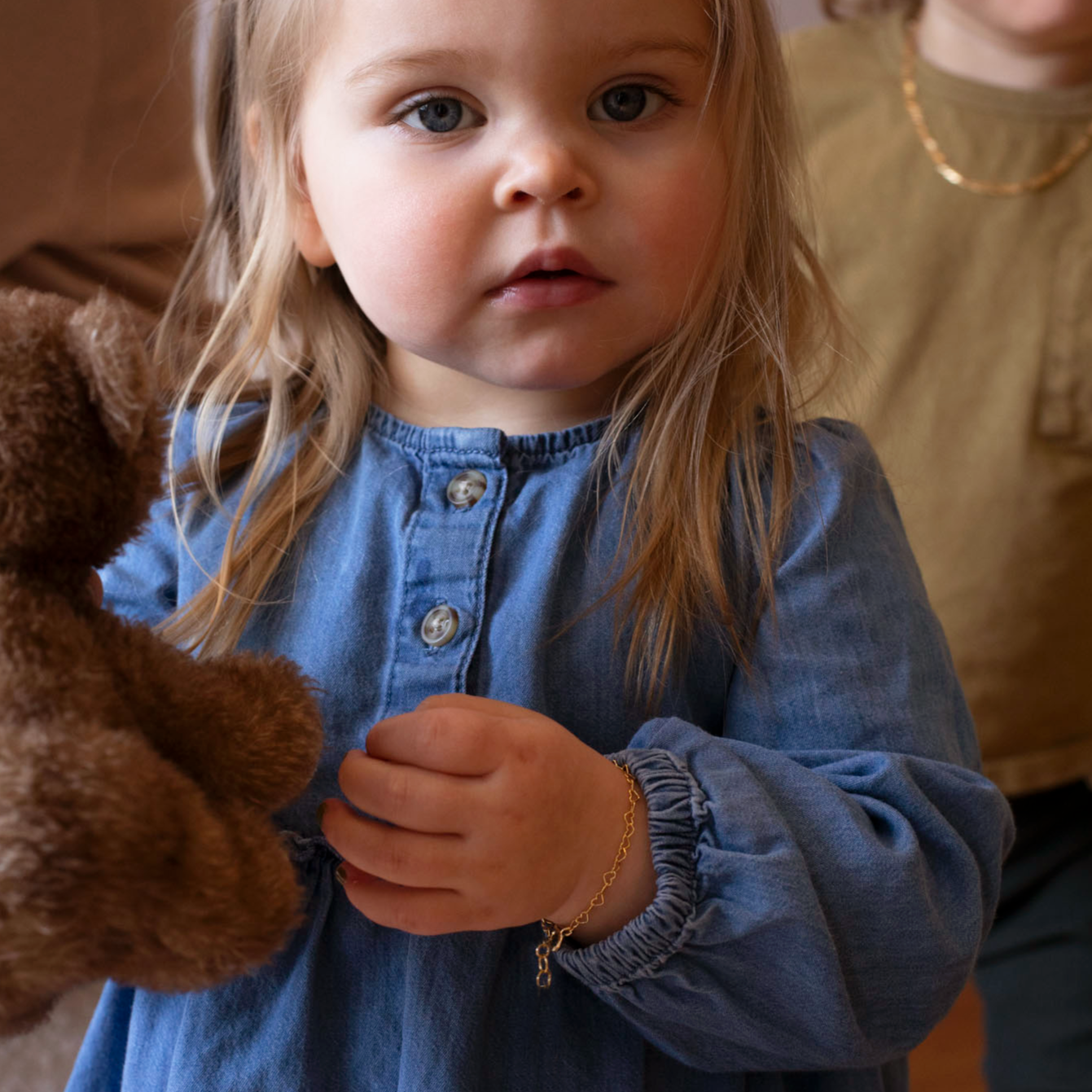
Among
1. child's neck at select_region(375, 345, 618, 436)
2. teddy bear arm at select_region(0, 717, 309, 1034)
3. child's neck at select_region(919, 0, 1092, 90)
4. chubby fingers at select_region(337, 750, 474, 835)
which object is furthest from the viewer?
child's neck at select_region(919, 0, 1092, 90)

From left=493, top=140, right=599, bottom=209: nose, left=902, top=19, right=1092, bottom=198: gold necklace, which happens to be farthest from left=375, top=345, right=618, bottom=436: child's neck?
left=902, top=19, right=1092, bottom=198: gold necklace

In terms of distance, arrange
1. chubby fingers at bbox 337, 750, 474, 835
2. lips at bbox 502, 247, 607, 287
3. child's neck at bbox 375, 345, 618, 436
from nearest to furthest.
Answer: chubby fingers at bbox 337, 750, 474, 835 < lips at bbox 502, 247, 607, 287 < child's neck at bbox 375, 345, 618, 436

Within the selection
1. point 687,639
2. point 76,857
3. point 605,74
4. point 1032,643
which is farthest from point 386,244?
point 1032,643

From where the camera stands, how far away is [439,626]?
25.8 inches

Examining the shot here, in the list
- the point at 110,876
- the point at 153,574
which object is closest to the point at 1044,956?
the point at 153,574

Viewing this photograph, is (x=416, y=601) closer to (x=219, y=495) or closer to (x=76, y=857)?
(x=219, y=495)

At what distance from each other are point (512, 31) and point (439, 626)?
0.31 metres

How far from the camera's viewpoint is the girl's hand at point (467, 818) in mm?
521

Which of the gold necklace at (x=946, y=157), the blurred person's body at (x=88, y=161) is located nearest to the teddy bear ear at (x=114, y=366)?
the blurred person's body at (x=88, y=161)

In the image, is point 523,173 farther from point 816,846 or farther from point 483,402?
point 816,846

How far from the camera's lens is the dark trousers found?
3.56 ft

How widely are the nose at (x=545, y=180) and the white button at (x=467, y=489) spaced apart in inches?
6.2

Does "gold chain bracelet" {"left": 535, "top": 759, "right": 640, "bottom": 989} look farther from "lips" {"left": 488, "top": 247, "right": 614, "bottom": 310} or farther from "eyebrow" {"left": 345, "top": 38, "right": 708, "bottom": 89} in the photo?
"eyebrow" {"left": 345, "top": 38, "right": 708, "bottom": 89}

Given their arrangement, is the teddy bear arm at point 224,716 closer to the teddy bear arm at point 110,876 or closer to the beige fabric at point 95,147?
the teddy bear arm at point 110,876
